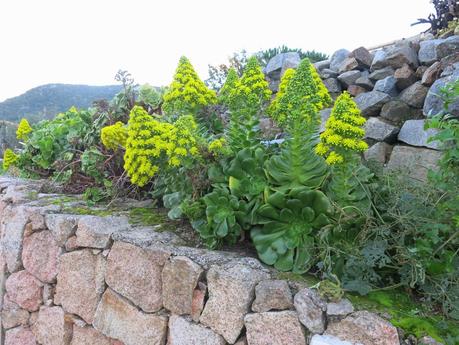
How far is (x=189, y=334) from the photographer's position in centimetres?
193

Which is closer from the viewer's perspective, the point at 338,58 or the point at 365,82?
the point at 365,82

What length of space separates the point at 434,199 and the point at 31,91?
24.7m

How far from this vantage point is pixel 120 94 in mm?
3824

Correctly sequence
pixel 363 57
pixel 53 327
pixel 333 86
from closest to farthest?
pixel 53 327 < pixel 363 57 < pixel 333 86

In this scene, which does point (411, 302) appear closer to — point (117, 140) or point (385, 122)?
point (385, 122)

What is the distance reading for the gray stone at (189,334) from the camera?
185 cm

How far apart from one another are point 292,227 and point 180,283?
57 cm

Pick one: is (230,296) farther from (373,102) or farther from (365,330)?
(373,102)

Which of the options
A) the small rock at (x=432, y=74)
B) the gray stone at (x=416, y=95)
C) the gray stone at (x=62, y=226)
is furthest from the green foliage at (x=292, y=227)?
the small rock at (x=432, y=74)

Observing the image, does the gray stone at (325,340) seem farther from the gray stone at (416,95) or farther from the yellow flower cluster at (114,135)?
the gray stone at (416,95)

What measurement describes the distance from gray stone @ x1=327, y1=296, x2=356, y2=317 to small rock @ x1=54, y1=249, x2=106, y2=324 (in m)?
1.32

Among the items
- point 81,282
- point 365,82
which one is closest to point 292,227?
point 81,282

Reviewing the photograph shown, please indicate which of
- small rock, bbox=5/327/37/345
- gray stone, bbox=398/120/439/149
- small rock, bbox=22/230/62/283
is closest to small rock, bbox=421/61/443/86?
gray stone, bbox=398/120/439/149

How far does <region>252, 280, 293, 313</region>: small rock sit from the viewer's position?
1.65 m
